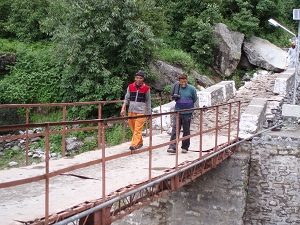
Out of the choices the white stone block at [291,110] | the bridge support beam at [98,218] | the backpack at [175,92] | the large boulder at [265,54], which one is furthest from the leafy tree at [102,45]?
the bridge support beam at [98,218]

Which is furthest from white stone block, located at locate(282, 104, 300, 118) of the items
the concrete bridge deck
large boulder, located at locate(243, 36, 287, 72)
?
large boulder, located at locate(243, 36, 287, 72)

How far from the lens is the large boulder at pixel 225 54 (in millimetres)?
22500

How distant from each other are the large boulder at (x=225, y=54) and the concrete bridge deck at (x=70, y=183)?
12.9 metres

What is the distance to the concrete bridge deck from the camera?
563 cm

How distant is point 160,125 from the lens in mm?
13023

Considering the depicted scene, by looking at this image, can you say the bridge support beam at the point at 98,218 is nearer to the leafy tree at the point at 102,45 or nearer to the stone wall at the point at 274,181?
the stone wall at the point at 274,181

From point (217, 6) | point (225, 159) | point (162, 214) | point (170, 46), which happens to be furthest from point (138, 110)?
point (217, 6)

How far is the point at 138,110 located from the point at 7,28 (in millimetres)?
14688

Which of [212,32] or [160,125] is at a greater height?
[212,32]

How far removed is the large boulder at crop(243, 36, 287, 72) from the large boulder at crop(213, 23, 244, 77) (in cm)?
81

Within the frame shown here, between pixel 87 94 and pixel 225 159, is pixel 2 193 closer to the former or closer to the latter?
pixel 225 159

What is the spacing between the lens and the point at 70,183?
703cm

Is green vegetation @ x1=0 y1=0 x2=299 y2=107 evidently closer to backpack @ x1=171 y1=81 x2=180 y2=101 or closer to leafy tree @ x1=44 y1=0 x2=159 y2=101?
leafy tree @ x1=44 y1=0 x2=159 y2=101

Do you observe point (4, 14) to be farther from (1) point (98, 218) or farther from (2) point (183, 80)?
(1) point (98, 218)
